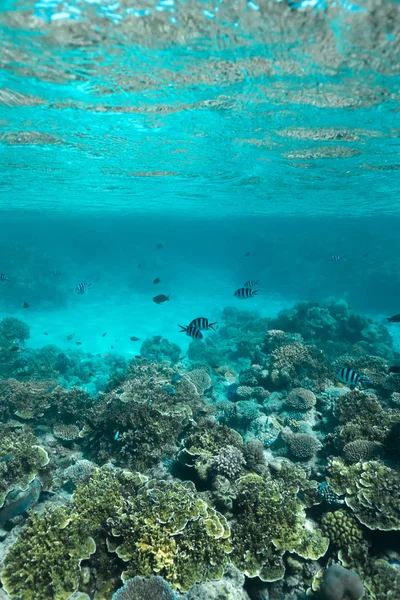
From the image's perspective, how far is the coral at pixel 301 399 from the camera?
1018 centimetres

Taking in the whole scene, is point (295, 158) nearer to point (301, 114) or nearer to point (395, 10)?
point (301, 114)

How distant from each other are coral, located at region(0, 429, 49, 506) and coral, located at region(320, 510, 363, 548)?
5178 mm

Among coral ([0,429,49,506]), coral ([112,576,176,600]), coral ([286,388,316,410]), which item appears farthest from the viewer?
coral ([286,388,316,410])

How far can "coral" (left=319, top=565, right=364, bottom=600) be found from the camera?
13.3 feet

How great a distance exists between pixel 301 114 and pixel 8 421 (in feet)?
50.9

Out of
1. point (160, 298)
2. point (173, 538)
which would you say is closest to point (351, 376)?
point (173, 538)

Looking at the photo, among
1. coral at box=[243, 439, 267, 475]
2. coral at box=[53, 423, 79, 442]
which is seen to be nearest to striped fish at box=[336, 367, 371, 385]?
coral at box=[243, 439, 267, 475]

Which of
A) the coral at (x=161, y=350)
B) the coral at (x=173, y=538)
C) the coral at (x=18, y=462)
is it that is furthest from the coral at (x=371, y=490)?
the coral at (x=161, y=350)

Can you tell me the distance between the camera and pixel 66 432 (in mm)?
8977

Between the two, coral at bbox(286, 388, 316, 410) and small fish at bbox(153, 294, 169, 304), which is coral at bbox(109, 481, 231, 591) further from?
small fish at bbox(153, 294, 169, 304)

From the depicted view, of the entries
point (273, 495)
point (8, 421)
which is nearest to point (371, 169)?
point (273, 495)

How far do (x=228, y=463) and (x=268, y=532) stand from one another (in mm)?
1295

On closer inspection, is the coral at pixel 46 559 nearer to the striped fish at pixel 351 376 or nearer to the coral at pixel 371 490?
the coral at pixel 371 490

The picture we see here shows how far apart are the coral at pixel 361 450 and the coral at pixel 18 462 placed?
20.2 ft
